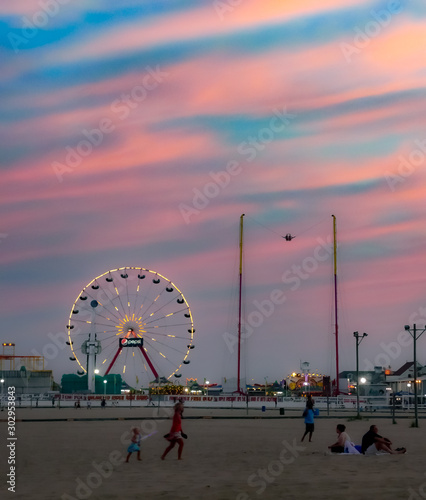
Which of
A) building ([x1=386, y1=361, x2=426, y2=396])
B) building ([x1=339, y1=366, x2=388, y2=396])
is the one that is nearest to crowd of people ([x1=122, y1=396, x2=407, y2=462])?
building ([x1=339, y1=366, x2=388, y2=396])

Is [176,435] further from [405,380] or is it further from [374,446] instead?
[405,380]

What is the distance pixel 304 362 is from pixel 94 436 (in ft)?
430

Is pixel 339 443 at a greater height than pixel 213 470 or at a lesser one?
greater

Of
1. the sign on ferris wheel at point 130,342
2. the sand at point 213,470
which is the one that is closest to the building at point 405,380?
the sign on ferris wheel at point 130,342

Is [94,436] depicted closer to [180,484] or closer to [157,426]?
[157,426]

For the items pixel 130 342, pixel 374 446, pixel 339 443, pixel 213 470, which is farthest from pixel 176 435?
pixel 130 342

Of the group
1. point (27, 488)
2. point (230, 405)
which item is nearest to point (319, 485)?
point (27, 488)

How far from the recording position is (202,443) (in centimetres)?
3153

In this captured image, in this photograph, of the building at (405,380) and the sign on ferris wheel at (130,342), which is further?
the building at (405,380)

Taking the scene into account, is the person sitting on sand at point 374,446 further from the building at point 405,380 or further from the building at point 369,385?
the building at point 405,380

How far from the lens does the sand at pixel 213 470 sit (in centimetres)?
1758

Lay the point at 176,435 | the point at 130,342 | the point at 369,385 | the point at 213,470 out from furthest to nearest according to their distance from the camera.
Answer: the point at 369,385 < the point at 130,342 < the point at 176,435 < the point at 213,470

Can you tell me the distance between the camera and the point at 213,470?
21891 millimetres

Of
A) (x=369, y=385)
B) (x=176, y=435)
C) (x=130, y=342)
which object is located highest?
(x=130, y=342)
